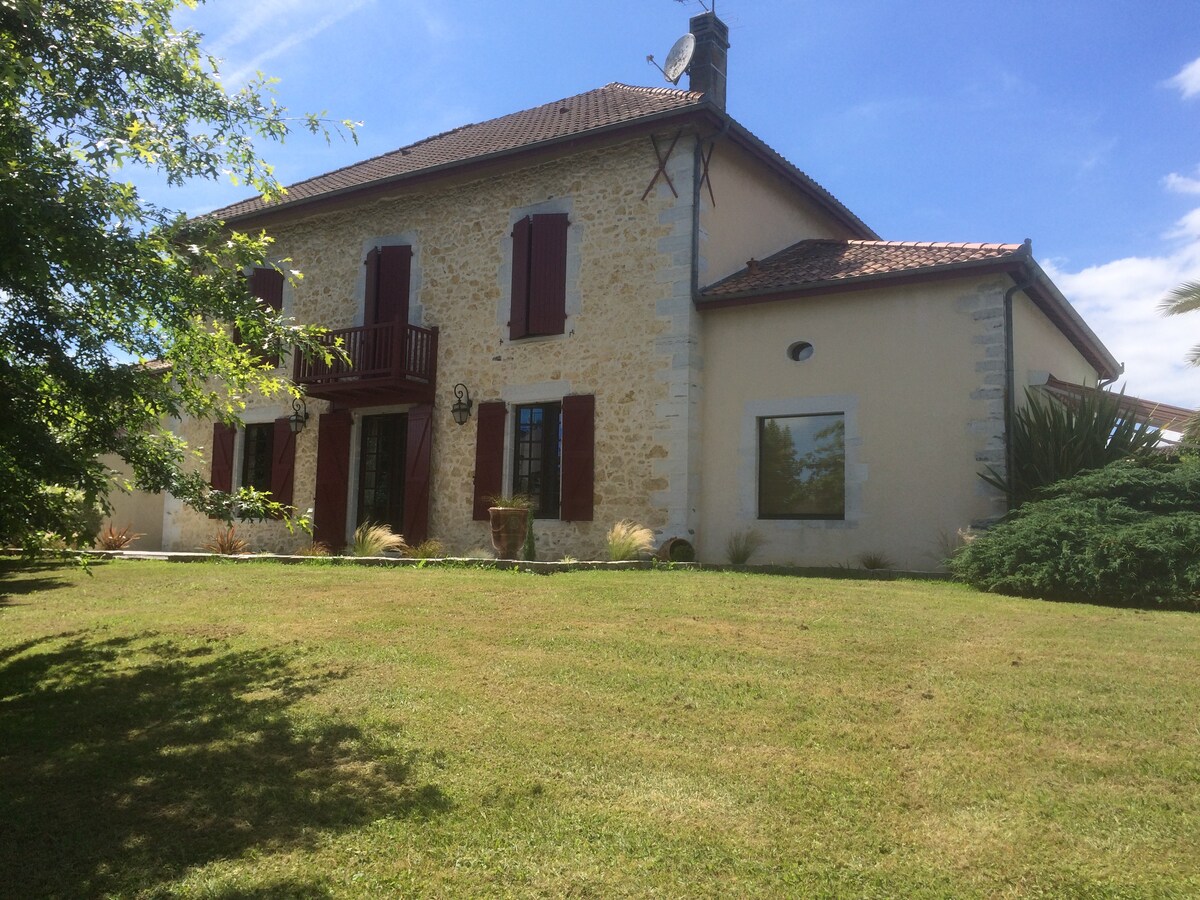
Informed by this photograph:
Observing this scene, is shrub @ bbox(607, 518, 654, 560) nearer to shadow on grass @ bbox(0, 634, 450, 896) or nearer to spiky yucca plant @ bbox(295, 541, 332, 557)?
spiky yucca plant @ bbox(295, 541, 332, 557)

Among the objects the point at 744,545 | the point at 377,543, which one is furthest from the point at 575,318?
the point at 377,543

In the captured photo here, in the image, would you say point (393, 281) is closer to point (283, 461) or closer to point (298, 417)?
point (298, 417)

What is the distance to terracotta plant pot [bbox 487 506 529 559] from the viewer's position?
11.2 m

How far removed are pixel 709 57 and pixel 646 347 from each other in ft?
16.6

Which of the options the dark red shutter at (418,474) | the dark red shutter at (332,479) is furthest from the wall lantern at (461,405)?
the dark red shutter at (332,479)

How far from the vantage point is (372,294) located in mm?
14266

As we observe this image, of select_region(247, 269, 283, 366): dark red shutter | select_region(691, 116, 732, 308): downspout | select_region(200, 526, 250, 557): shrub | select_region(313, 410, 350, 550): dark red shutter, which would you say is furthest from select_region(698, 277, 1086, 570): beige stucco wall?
select_region(247, 269, 283, 366): dark red shutter

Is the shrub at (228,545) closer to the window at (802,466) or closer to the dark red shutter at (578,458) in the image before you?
the dark red shutter at (578,458)

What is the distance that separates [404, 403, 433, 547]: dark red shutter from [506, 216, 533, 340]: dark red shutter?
1817mm

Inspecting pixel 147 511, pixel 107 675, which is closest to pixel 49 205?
pixel 107 675

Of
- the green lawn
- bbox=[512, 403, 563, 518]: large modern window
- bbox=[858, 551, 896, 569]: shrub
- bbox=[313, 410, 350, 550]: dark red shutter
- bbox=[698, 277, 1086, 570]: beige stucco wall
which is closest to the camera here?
the green lawn

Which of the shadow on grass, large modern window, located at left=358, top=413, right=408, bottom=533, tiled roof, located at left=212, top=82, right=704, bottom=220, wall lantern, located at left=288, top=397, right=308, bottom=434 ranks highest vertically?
tiled roof, located at left=212, top=82, right=704, bottom=220

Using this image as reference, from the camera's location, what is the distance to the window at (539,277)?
1257cm

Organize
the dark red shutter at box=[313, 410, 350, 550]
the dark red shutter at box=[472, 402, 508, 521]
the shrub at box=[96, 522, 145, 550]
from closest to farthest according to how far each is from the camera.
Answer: the dark red shutter at box=[472, 402, 508, 521] < the shrub at box=[96, 522, 145, 550] < the dark red shutter at box=[313, 410, 350, 550]
